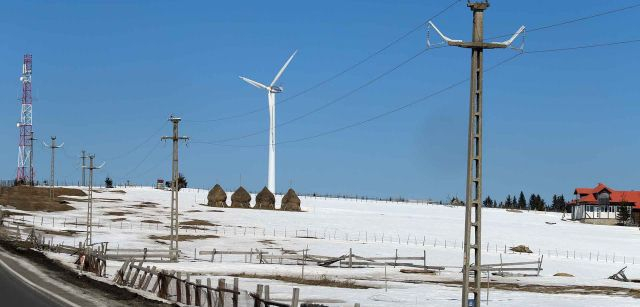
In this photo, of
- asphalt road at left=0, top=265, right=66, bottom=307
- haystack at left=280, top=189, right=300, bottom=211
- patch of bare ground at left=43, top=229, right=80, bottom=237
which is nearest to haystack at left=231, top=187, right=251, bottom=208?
haystack at left=280, top=189, right=300, bottom=211

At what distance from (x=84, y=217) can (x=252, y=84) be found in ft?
175

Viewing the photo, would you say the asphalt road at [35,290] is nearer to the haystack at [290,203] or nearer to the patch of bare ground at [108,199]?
the patch of bare ground at [108,199]

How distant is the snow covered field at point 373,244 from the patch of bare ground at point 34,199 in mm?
4067

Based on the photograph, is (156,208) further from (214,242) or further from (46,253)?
(46,253)

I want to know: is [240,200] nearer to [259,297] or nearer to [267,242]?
[267,242]

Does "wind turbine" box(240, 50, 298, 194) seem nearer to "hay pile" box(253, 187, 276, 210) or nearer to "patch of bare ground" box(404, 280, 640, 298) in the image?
"hay pile" box(253, 187, 276, 210)

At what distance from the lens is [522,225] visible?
583ft

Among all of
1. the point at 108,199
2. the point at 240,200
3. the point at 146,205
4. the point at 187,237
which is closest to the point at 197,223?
the point at 187,237

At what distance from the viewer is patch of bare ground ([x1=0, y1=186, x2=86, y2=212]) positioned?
494 feet

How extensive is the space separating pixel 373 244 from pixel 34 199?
72503mm

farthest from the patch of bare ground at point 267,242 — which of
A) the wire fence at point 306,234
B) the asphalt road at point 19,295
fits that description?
the asphalt road at point 19,295

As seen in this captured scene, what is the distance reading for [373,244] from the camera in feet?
384

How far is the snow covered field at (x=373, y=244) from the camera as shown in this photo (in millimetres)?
56875


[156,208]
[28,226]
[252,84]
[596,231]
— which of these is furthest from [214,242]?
[596,231]
